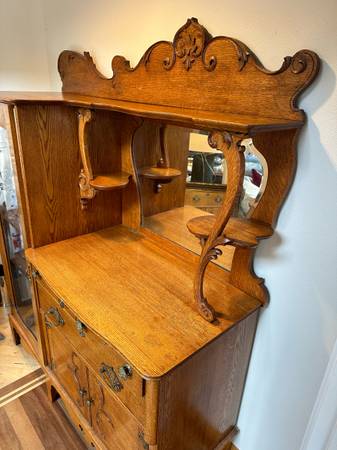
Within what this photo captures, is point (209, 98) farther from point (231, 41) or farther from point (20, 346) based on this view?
point (20, 346)

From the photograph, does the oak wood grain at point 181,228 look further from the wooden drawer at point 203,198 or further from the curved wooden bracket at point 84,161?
the curved wooden bracket at point 84,161

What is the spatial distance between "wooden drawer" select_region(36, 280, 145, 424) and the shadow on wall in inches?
19.4

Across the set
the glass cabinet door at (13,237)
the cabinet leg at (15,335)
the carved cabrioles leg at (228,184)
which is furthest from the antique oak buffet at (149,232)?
the cabinet leg at (15,335)

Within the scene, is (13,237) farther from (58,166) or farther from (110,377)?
(110,377)

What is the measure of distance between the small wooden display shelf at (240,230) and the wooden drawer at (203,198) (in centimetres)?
11

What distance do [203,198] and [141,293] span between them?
422mm

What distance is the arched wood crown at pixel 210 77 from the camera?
82 cm

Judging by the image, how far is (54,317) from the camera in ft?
4.16

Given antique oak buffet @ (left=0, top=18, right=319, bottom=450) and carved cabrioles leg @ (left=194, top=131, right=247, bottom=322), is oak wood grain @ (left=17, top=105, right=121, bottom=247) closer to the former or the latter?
antique oak buffet @ (left=0, top=18, right=319, bottom=450)

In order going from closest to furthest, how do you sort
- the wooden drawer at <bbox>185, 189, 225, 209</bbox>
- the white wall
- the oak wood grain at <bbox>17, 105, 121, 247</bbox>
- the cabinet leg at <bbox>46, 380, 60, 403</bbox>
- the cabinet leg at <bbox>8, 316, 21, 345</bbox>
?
the wooden drawer at <bbox>185, 189, 225, 209</bbox>, the oak wood grain at <bbox>17, 105, 121, 247</bbox>, the cabinet leg at <bbox>46, 380, 60, 403</bbox>, the white wall, the cabinet leg at <bbox>8, 316, 21, 345</bbox>

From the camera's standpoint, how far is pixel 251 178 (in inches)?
38.2

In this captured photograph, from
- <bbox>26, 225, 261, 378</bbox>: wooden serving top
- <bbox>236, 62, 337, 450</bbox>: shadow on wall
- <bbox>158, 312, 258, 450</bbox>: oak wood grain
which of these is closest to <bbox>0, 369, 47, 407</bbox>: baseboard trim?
<bbox>26, 225, 261, 378</bbox>: wooden serving top

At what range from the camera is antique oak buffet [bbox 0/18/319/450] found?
33.6 inches

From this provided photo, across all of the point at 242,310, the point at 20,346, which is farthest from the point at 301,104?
the point at 20,346
